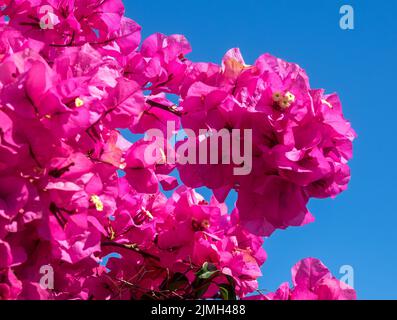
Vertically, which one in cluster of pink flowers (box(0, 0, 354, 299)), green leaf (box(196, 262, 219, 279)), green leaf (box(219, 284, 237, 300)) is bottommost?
green leaf (box(219, 284, 237, 300))

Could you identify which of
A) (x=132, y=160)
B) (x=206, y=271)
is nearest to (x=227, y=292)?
(x=206, y=271)

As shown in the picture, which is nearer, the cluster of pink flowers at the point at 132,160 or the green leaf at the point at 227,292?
the cluster of pink flowers at the point at 132,160

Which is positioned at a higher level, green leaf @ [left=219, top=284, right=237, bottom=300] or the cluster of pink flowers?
the cluster of pink flowers

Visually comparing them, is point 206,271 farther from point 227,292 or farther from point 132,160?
point 132,160

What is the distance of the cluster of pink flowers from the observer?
58.2 inches

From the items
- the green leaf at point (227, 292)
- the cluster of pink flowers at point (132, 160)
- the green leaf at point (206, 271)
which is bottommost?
the green leaf at point (227, 292)

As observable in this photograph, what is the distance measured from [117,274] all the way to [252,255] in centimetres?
51

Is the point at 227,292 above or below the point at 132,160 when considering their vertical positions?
below

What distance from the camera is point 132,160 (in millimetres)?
1875

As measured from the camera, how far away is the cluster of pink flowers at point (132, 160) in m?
1.48

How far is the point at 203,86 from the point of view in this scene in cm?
169

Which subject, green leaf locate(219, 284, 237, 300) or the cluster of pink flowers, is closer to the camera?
the cluster of pink flowers

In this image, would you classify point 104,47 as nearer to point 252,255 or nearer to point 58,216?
point 58,216
